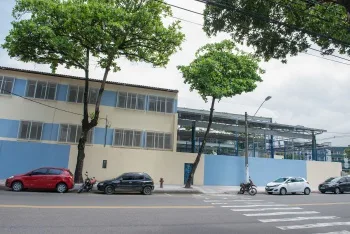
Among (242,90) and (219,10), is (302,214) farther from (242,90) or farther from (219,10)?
(242,90)

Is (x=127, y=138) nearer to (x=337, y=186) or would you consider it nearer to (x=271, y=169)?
(x=271, y=169)

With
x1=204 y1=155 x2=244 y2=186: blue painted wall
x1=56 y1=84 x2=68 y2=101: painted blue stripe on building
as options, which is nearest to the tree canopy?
x1=204 y1=155 x2=244 y2=186: blue painted wall

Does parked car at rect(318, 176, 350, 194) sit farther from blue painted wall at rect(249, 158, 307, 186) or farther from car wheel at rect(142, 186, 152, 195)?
car wheel at rect(142, 186, 152, 195)

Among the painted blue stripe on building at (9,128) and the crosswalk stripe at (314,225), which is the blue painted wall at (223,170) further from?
the crosswalk stripe at (314,225)

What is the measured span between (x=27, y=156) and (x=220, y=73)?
1588 cm

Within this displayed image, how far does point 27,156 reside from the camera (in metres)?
21.2

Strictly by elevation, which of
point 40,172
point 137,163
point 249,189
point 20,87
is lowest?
point 249,189

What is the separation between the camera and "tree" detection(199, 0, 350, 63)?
8.88 metres

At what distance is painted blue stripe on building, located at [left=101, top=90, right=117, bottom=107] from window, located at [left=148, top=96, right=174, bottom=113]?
9.88 ft

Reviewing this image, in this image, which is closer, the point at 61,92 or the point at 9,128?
the point at 9,128

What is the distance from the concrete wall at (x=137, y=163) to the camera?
2230cm

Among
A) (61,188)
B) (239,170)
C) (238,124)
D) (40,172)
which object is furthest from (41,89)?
(238,124)

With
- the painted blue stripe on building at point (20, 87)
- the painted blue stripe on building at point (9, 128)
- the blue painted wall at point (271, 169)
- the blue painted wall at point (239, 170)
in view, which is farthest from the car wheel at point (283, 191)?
the painted blue stripe on building at point (20, 87)

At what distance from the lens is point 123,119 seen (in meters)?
23.8
